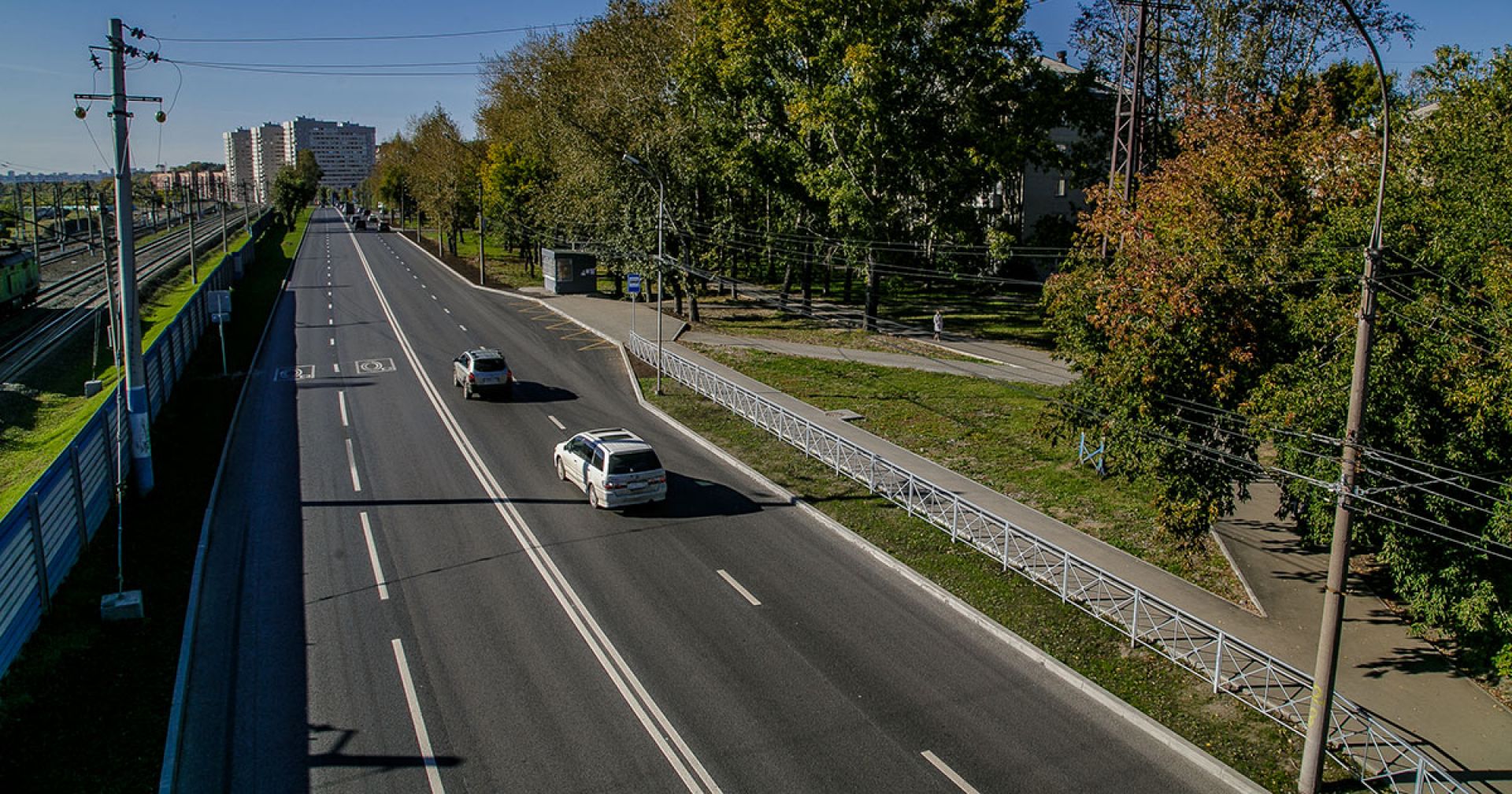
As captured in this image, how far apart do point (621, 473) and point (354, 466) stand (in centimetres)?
763

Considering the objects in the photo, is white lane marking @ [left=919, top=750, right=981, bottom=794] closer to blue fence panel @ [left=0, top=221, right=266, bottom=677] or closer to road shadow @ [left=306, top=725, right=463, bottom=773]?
road shadow @ [left=306, top=725, right=463, bottom=773]

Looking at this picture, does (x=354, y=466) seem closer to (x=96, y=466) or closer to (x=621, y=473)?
(x=96, y=466)

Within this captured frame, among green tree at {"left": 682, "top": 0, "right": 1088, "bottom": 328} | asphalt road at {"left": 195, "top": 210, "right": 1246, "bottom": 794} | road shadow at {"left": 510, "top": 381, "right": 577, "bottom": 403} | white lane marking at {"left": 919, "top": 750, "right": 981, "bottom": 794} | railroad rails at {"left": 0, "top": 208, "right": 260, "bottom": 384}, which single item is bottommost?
white lane marking at {"left": 919, "top": 750, "right": 981, "bottom": 794}

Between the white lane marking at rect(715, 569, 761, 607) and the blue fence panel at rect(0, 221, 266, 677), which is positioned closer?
the blue fence panel at rect(0, 221, 266, 677)

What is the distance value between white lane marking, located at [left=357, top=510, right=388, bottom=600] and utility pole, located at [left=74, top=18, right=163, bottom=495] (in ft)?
15.6

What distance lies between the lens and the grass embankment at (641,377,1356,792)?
11570mm

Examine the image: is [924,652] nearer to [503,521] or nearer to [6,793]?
[503,521]

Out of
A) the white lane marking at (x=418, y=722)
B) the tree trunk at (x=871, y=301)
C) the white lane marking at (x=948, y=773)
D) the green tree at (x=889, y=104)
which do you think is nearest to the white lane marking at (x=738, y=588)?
the white lane marking at (x=948, y=773)

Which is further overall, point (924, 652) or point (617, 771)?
point (924, 652)

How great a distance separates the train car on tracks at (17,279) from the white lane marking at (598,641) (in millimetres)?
25761

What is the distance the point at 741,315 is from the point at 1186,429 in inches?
1415

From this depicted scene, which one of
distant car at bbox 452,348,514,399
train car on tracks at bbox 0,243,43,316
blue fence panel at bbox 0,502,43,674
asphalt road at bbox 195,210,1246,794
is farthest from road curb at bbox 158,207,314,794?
train car on tracks at bbox 0,243,43,316

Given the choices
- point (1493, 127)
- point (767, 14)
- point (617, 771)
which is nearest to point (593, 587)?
point (617, 771)

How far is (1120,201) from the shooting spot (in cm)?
1845
